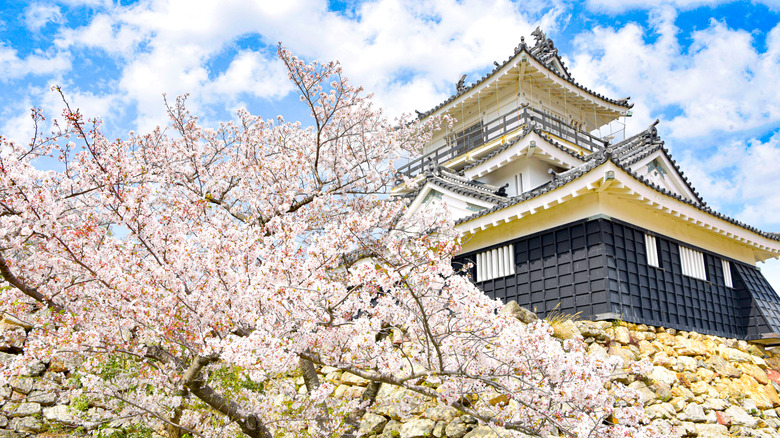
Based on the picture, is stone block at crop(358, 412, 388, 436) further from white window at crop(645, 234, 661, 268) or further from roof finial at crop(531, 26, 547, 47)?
roof finial at crop(531, 26, 547, 47)

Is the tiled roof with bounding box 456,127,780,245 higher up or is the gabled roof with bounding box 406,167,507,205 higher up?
the gabled roof with bounding box 406,167,507,205

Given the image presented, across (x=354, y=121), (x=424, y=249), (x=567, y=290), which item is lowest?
(x=424, y=249)

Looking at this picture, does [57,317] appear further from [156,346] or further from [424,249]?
[424,249]

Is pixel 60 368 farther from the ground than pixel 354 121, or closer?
closer

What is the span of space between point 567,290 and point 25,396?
10.6 metres

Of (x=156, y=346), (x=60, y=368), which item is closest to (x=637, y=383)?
(x=156, y=346)

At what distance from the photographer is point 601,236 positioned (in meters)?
9.51

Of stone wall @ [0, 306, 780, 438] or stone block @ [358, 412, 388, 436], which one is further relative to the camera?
stone block @ [358, 412, 388, 436]

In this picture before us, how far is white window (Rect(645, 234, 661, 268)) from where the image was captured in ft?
34.1

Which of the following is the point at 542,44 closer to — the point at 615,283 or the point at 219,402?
the point at 615,283

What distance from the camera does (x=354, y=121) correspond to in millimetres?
8695

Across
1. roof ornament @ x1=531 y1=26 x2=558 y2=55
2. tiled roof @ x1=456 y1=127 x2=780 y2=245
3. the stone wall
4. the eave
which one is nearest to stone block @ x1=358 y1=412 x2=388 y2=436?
the stone wall

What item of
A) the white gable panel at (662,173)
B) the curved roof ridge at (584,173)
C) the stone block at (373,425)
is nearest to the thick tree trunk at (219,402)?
the stone block at (373,425)

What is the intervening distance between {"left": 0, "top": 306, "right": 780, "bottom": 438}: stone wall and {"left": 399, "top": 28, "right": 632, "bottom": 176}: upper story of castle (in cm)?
760
